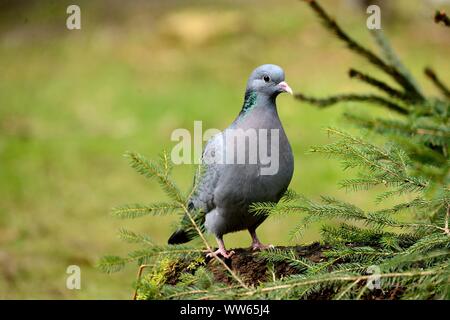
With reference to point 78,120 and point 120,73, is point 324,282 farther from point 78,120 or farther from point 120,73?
point 120,73

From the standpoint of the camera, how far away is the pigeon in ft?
9.96

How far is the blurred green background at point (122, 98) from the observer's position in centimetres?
659

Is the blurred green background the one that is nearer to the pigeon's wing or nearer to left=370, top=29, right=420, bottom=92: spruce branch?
the pigeon's wing

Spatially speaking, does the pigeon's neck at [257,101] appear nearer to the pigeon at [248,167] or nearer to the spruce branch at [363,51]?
the pigeon at [248,167]

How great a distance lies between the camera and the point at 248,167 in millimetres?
3031

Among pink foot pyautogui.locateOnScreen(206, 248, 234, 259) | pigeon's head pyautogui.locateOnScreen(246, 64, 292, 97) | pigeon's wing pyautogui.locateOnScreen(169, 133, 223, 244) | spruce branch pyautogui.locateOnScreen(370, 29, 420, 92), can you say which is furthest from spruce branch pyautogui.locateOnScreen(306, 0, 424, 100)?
pink foot pyautogui.locateOnScreen(206, 248, 234, 259)

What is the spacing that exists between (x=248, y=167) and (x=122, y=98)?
7818 millimetres

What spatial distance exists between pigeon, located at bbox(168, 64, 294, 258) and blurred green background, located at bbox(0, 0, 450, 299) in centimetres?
191

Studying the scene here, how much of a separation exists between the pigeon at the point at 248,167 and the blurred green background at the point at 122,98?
6.27 feet

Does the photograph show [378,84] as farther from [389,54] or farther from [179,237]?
[179,237]

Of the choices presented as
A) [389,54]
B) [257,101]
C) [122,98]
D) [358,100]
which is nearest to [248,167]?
[257,101]

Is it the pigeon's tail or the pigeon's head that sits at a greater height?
the pigeon's head

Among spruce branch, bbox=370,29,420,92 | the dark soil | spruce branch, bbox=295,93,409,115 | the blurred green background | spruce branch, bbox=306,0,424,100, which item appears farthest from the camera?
the blurred green background
